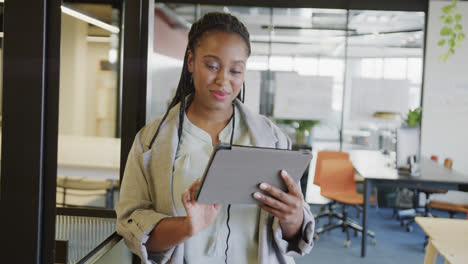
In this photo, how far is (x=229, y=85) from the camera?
1.36 meters

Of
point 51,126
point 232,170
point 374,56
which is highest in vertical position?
point 374,56

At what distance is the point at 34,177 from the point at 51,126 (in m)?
0.14

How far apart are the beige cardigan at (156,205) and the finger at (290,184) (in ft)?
0.56

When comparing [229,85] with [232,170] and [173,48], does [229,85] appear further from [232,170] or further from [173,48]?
[173,48]

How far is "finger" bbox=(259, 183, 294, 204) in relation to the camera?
123cm

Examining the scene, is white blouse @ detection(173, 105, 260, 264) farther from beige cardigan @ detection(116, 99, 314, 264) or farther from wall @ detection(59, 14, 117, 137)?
wall @ detection(59, 14, 117, 137)

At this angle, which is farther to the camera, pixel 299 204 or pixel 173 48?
pixel 173 48

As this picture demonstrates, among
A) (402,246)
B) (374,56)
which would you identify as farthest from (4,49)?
(374,56)

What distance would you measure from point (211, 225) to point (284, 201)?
10.9 inches

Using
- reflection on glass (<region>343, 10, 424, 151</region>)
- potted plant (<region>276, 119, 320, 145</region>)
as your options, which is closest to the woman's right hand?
potted plant (<region>276, 119, 320, 145</region>)

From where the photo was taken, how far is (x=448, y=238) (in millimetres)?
2430

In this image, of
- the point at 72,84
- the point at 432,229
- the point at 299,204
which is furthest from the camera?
the point at 72,84

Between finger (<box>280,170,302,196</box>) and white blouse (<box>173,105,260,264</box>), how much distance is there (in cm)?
21

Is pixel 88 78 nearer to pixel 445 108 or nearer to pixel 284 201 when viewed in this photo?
pixel 445 108
